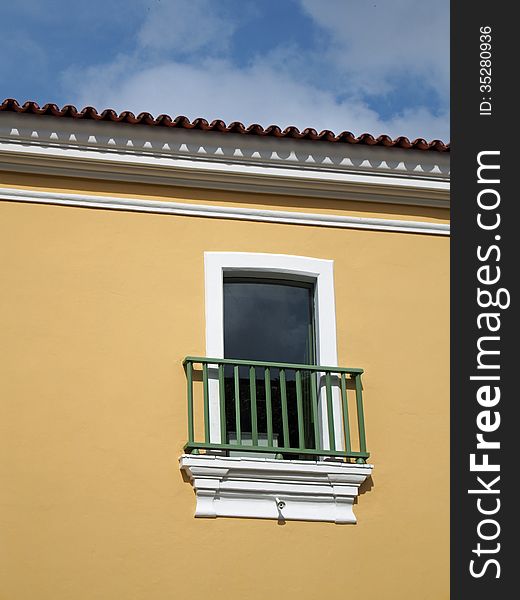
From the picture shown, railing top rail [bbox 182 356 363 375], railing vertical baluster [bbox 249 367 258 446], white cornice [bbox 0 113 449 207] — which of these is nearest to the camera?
railing vertical baluster [bbox 249 367 258 446]

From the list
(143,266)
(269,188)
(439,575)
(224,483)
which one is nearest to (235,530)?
(224,483)

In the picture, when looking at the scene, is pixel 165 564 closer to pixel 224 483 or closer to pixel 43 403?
pixel 224 483

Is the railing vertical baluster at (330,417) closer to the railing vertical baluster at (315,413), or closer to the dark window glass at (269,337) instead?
the railing vertical baluster at (315,413)

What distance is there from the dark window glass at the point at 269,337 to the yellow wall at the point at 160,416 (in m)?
0.36

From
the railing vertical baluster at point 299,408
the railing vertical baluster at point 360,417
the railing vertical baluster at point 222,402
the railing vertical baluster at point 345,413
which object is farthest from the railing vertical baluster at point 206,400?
the railing vertical baluster at point 360,417

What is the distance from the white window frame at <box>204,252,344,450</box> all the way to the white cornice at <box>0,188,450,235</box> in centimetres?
40

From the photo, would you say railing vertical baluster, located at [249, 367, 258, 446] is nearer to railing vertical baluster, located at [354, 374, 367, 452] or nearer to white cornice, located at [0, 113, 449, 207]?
railing vertical baluster, located at [354, 374, 367, 452]

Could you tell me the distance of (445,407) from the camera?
11.6m

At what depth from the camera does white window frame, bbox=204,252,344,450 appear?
11.3m

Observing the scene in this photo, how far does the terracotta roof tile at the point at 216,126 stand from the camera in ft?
37.1

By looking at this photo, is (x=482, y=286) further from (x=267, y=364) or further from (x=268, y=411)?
(x=268, y=411)

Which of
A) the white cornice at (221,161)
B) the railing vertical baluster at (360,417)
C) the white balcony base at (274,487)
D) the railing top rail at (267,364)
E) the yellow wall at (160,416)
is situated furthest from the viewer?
the white cornice at (221,161)

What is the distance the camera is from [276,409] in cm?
1134

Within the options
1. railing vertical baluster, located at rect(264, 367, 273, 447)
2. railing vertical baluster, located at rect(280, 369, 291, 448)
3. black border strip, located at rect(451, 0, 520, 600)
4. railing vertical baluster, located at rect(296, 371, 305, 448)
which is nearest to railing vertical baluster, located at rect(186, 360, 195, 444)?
railing vertical baluster, located at rect(264, 367, 273, 447)
